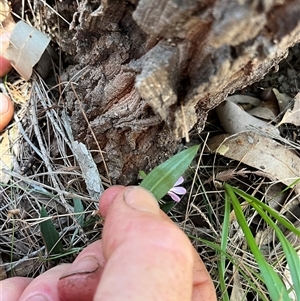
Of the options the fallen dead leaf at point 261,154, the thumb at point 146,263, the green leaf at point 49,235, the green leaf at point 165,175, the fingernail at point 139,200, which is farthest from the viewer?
the fallen dead leaf at point 261,154

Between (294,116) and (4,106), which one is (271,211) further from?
(4,106)

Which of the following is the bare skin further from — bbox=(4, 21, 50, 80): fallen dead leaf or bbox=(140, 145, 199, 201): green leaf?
bbox=(4, 21, 50, 80): fallen dead leaf

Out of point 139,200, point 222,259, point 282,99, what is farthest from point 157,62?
point 282,99

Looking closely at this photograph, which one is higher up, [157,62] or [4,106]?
[157,62]

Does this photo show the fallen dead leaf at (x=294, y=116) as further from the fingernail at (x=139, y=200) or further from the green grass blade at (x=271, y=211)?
the fingernail at (x=139, y=200)

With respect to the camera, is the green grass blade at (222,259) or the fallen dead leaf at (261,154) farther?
the fallen dead leaf at (261,154)

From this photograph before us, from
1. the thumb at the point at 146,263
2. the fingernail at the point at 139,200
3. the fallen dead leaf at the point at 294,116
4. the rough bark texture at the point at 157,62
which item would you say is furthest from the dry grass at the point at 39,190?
the fallen dead leaf at the point at 294,116

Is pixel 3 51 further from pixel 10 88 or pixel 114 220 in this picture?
pixel 114 220
